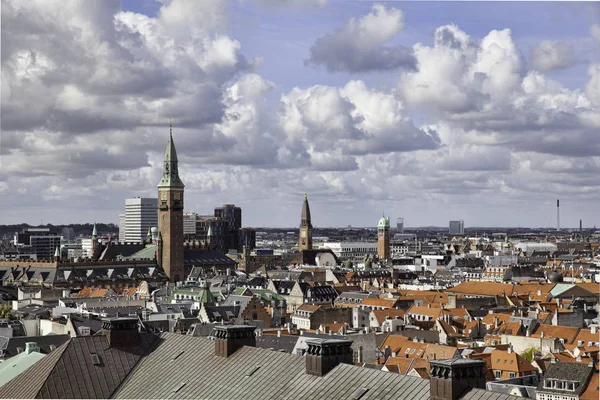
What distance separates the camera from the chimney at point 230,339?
160ft

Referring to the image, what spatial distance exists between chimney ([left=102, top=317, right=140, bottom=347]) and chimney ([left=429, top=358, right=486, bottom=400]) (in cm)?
2248

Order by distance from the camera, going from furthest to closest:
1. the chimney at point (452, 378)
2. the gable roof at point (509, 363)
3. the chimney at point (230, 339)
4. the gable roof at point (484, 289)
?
the gable roof at point (484, 289) < the gable roof at point (509, 363) < the chimney at point (230, 339) < the chimney at point (452, 378)

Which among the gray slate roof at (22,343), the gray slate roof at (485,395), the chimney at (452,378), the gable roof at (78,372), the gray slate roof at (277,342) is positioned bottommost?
the gray slate roof at (277,342)

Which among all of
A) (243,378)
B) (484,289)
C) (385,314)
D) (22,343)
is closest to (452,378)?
(243,378)

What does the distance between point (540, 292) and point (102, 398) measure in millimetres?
136885

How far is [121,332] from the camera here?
54.0 metres

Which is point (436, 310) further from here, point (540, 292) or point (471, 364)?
point (471, 364)

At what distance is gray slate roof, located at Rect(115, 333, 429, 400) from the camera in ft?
132

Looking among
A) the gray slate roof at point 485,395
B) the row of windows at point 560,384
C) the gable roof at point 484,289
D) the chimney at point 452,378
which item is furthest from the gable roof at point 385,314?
the gray slate roof at point 485,395

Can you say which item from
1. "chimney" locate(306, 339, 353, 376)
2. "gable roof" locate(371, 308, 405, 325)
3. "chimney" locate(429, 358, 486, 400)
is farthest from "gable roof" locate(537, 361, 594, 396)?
"gable roof" locate(371, 308, 405, 325)

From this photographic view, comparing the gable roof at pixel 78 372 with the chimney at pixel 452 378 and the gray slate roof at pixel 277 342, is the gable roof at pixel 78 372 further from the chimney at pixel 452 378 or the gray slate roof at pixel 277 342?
the gray slate roof at pixel 277 342

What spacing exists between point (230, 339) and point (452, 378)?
1562cm

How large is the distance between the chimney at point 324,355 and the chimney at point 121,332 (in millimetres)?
14506

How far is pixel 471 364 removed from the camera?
122 feet
